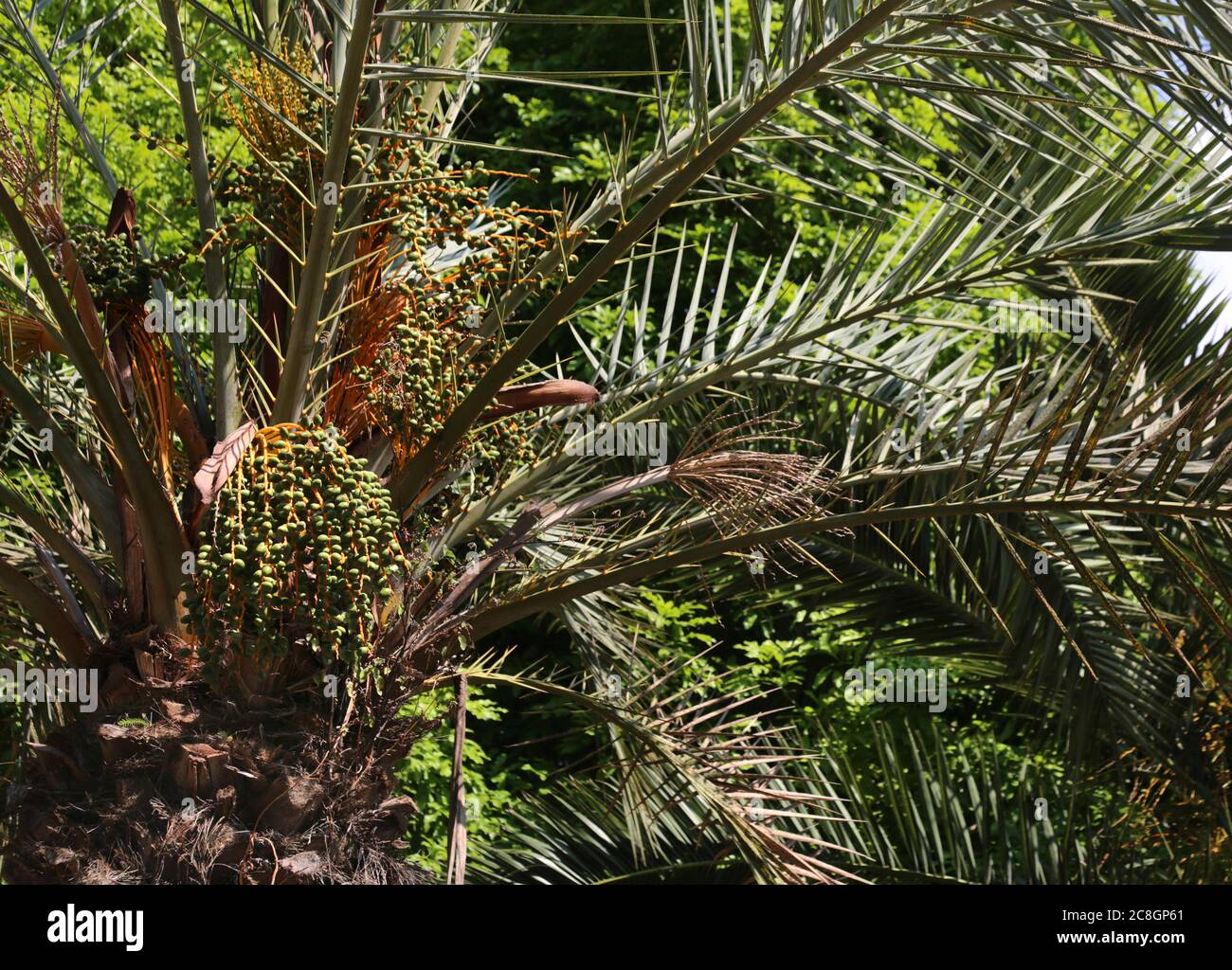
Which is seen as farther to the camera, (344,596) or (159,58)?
(159,58)

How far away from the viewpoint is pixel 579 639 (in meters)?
4.16

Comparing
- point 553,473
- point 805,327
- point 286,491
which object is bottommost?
point 286,491

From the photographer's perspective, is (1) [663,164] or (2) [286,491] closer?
(2) [286,491]

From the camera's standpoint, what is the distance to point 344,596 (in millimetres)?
2377

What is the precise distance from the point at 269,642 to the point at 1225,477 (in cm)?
180

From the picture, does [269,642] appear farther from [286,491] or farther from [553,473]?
[553,473]
